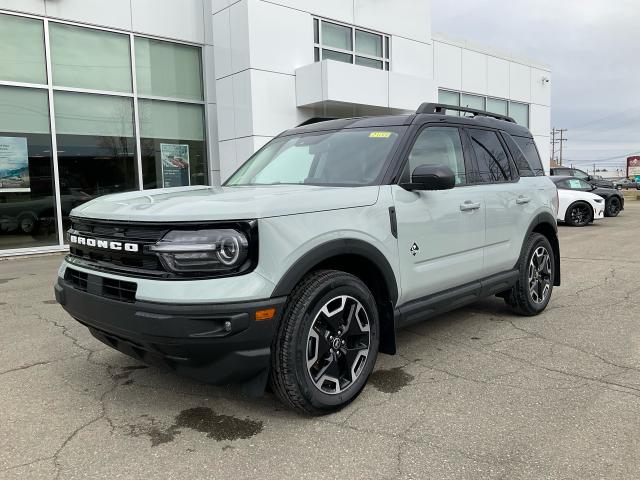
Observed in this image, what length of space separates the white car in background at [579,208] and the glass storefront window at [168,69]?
11.1 metres

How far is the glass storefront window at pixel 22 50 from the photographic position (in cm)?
1023

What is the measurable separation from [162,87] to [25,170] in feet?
11.6

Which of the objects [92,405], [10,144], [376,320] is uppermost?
[10,144]

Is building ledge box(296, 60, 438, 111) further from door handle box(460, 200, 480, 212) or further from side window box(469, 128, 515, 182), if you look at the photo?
door handle box(460, 200, 480, 212)

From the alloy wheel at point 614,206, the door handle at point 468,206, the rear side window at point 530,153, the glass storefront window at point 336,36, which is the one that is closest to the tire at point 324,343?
the door handle at point 468,206

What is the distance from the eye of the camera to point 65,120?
36.1ft

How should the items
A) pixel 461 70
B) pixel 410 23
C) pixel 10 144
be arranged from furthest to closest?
pixel 461 70, pixel 410 23, pixel 10 144

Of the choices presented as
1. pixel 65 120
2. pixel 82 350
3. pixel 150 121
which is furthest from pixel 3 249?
pixel 82 350

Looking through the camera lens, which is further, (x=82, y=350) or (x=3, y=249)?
(x=3, y=249)

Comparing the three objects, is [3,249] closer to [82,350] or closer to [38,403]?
[82,350]

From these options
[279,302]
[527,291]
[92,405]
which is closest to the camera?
[279,302]

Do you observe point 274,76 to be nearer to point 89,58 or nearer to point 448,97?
point 89,58

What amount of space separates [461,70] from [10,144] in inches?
531

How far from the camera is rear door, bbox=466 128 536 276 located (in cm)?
455
